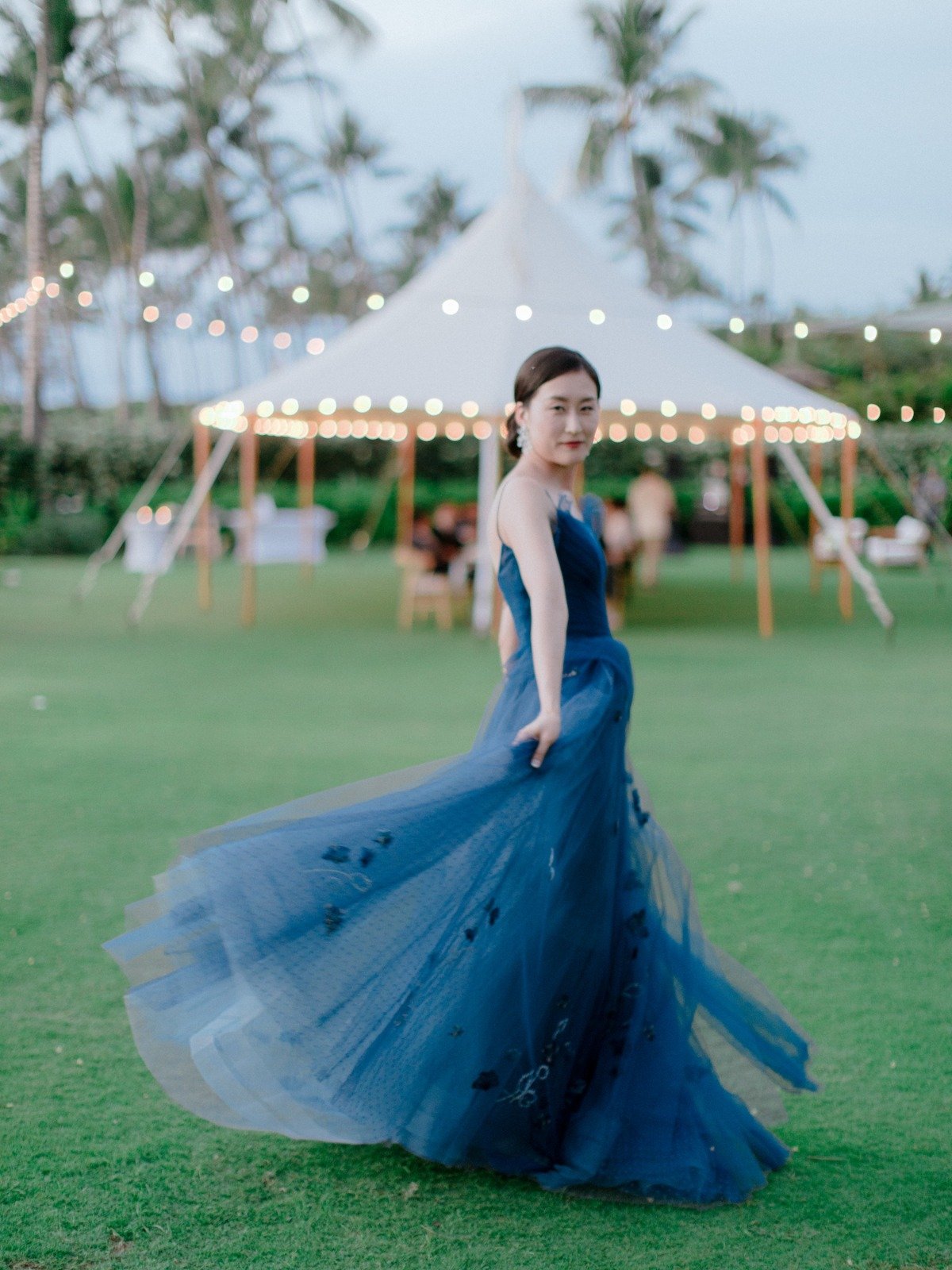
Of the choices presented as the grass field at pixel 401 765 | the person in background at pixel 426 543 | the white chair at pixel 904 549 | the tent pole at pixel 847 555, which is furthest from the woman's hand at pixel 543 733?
the white chair at pixel 904 549

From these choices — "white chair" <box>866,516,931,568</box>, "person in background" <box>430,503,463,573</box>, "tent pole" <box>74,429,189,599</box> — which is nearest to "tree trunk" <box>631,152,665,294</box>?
"white chair" <box>866,516,931,568</box>

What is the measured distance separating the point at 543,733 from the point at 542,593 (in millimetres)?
272

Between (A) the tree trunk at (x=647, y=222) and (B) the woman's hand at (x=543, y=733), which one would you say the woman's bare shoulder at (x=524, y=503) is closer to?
(B) the woman's hand at (x=543, y=733)

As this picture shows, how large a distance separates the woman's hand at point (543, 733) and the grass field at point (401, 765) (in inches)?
33.1

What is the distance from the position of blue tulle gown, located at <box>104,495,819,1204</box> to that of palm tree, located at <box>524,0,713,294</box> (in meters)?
36.4

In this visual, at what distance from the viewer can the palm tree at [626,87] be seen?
3603cm

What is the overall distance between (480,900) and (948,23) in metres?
8.35

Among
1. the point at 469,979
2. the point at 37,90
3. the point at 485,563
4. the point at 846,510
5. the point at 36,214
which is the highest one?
the point at 37,90

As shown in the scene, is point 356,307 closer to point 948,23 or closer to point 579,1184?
point 948,23

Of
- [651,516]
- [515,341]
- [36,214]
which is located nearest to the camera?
[515,341]

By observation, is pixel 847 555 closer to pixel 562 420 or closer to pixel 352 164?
pixel 562 420

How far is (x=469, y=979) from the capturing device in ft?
8.68

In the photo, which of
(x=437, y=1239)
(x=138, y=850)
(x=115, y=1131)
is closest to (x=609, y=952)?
(x=437, y=1239)

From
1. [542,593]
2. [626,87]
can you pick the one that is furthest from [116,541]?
[626,87]
